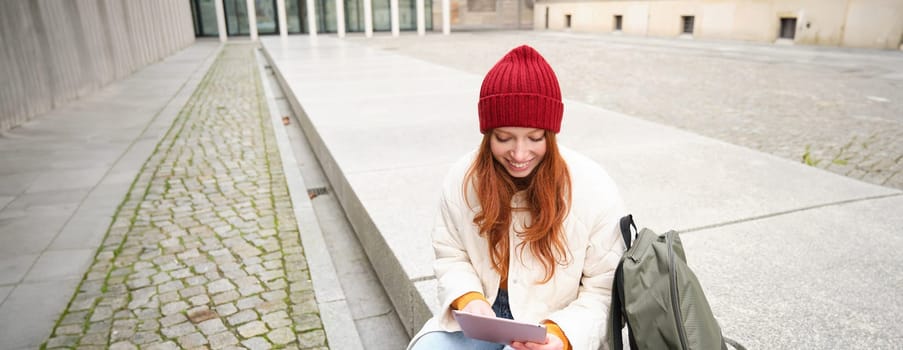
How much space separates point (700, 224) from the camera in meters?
3.60

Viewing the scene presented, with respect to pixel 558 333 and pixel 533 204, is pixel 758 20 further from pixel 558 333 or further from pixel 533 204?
pixel 558 333

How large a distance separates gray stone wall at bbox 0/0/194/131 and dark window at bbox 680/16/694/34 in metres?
20.4

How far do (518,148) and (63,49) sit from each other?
11403mm

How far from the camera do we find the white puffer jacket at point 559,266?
1.82 m

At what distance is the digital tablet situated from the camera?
1.52 metres

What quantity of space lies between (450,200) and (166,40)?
67.1ft

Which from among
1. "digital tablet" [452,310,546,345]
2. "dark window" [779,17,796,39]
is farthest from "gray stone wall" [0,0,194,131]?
"dark window" [779,17,796,39]

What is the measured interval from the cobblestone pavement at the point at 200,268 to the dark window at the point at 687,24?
22584mm

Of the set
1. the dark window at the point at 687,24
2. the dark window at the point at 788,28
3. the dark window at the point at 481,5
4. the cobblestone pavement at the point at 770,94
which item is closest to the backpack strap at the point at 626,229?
the cobblestone pavement at the point at 770,94

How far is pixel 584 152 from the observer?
5414mm

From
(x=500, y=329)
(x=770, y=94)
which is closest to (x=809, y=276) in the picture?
(x=500, y=329)

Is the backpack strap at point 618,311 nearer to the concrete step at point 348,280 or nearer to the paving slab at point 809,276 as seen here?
the paving slab at point 809,276

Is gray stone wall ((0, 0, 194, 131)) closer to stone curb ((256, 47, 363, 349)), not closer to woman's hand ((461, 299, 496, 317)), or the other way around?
stone curb ((256, 47, 363, 349))

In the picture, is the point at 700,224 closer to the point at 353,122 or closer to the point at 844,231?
the point at 844,231
